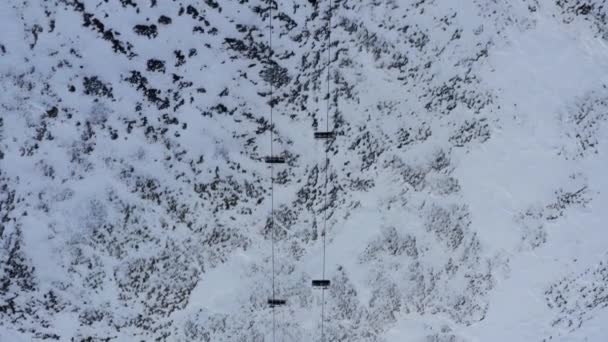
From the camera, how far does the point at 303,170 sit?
230 inches

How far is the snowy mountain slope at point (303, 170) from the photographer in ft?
18.2

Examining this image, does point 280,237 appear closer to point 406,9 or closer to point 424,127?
point 424,127

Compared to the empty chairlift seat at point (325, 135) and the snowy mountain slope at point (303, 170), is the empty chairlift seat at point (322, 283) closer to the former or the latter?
the snowy mountain slope at point (303, 170)

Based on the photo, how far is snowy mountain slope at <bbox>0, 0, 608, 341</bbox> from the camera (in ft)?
18.2

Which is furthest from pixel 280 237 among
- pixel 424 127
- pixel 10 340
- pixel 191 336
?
pixel 10 340

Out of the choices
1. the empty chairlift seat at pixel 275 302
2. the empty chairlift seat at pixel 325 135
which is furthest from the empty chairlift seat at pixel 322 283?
the empty chairlift seat at pixel 325 135

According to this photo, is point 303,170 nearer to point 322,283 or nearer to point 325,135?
point 325,135

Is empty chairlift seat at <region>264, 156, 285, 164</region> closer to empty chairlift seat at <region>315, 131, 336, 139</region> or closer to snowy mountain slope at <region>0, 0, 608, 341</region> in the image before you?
snowy mountain slope at <region>0, 0, 608, 341</region>

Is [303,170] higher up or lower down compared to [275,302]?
higher up

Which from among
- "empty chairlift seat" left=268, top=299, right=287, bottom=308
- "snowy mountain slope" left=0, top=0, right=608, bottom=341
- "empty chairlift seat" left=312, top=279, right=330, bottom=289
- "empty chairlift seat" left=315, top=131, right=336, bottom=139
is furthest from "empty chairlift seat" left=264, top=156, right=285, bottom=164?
"empty chairlift seat" left=268, top=299, right=287, bottom=308

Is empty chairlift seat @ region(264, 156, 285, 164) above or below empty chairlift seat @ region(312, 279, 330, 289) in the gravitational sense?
above

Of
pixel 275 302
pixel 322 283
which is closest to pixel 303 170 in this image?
pixel 322 283

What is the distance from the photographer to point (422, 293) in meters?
5.91

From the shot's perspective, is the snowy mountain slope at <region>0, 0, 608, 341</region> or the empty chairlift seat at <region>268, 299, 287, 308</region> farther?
the empty chairlift seat at <region>268, 299, 287, 308</region>
